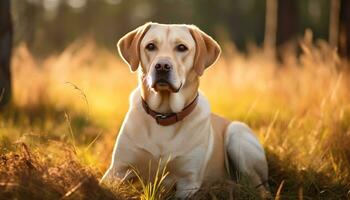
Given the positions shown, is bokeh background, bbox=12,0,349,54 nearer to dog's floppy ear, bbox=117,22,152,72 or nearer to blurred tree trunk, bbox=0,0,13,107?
blurred tree trunk, bbox=0,0,13,107

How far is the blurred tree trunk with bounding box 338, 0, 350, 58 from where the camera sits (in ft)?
26.1

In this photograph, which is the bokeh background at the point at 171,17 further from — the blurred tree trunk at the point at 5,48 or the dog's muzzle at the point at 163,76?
the dog's muzzle at the point at 163,76

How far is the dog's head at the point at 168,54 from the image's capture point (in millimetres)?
4098

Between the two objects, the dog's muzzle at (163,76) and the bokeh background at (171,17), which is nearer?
the dog's muzzle at (163,76)

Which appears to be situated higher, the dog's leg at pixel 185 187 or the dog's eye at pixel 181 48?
the dog's eye at pixel 181 48

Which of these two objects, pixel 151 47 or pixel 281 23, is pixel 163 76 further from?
pixel 281 23

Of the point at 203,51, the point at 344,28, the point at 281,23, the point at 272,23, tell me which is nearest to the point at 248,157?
the point at 203,51

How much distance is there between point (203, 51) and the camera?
14.4ft

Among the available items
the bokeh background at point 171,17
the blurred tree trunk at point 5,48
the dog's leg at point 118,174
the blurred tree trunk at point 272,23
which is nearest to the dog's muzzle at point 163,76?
the dog's leg at point 118,174

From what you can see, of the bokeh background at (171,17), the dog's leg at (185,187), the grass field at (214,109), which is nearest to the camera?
the grass field at (214,109)

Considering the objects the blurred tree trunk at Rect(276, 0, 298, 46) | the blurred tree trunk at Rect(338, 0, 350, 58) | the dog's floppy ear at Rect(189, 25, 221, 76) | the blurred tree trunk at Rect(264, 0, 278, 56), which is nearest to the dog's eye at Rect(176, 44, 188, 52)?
the dog's floppy ear at Rect(189, 25, 221, 76)

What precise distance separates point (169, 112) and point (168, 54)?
453 millimetres

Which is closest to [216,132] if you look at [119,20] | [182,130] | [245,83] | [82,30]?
[182,130]

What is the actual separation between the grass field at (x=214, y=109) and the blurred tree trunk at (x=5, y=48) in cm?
26
